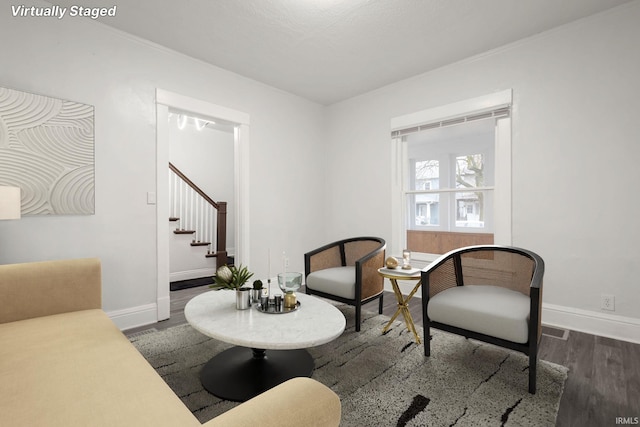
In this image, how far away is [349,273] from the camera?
9.83 feet

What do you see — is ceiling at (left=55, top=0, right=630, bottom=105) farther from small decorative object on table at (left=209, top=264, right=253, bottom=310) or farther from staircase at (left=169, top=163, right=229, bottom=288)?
staircase at (left=169, top=163, right=229, bottom=288)

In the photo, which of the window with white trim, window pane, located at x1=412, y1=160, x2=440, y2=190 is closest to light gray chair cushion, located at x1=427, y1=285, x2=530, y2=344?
the window with white trim

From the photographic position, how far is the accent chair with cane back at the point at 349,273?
2.74 metres

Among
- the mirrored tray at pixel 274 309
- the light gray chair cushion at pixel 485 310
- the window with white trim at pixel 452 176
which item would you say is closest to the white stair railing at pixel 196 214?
the window with white trim at pixel 452 176

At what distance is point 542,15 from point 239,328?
3.37m

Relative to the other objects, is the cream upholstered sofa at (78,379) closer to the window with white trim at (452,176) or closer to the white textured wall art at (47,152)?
the white textured wall art at (47,152)

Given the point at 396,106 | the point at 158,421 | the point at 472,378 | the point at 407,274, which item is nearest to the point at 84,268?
the point at 158,421

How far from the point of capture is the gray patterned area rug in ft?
5.19

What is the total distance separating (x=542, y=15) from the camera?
8.55 ft

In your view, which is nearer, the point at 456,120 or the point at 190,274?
the point at 456,120

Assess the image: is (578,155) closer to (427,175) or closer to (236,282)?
(427,175)

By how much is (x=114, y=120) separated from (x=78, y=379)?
236cm

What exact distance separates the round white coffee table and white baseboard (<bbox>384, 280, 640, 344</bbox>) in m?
2.25

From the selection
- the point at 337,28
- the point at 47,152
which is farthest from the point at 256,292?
the point at 337,28
